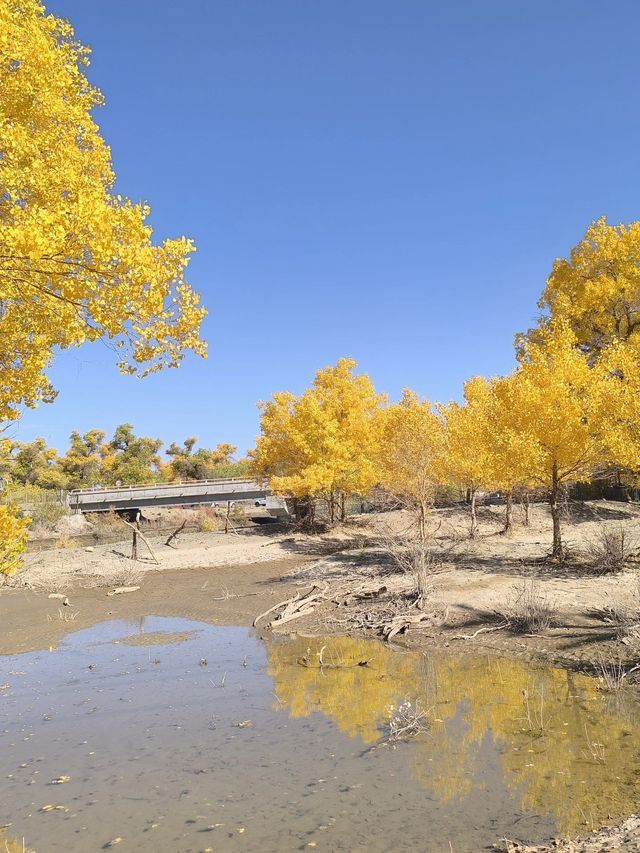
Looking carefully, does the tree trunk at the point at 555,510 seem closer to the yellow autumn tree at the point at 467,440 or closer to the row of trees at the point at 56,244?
the yellow autumn tree at the point at 467,440

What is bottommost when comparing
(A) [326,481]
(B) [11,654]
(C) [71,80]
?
(B) [11,654]

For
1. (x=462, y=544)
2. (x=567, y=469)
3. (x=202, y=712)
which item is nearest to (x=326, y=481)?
(x=462, y=544)

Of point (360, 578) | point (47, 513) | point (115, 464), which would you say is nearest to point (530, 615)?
point (360, 578)

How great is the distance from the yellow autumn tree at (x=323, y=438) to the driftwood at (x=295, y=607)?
11.5 m

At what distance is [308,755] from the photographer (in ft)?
22.5

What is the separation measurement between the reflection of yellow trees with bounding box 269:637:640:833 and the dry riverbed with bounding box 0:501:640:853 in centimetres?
81

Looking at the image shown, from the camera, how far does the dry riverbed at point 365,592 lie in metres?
11.1

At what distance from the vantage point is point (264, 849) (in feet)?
16.3

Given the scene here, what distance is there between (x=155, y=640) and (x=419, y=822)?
8818mm

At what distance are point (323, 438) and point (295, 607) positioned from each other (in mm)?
13941

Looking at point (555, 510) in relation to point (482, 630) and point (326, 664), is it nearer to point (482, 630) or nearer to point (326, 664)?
point (482, 630)

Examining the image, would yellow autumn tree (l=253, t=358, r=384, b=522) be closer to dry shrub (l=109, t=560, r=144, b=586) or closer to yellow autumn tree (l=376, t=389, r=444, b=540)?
yellow autumn tree (l=376, t=389, r=444, b=540)

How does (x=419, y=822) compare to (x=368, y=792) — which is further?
(x=368, y=792)

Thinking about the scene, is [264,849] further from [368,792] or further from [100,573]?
[100,573]
